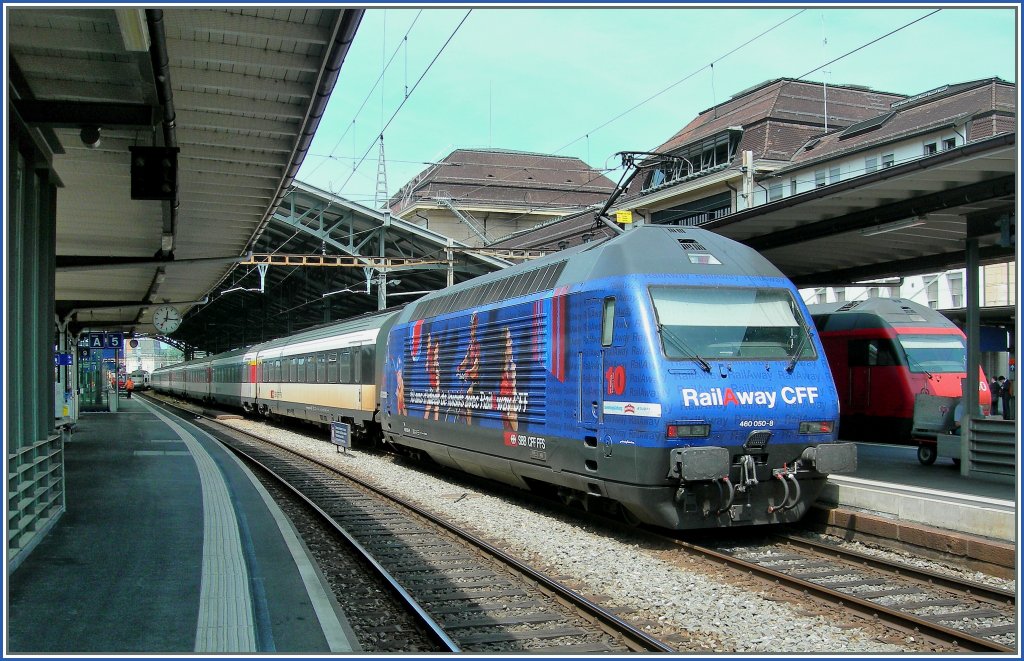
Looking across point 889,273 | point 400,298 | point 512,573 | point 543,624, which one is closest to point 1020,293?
point 543,624

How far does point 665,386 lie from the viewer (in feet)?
28.9

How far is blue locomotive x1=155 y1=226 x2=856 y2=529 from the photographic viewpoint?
891 centimetres

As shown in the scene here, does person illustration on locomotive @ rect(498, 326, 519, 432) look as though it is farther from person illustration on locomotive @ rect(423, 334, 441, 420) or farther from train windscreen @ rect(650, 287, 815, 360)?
train windscreen @ rect(650, 287, 815, 360)

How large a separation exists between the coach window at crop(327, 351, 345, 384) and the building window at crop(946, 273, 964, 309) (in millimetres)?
22557

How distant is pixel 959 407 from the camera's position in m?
13.5

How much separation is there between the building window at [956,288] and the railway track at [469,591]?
85.4 feet

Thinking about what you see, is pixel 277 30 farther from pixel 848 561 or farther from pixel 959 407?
pixel 959 407

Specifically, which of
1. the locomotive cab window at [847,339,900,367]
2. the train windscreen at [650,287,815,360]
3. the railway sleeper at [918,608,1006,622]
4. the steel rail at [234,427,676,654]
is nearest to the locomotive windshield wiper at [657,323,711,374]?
the train windscreen at [650,287,815,360]

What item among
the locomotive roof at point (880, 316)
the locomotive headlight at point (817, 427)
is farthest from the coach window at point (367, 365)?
the locomotive headlight at point (817, 427)

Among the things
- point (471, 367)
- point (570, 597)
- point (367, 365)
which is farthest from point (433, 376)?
point (570, 597)

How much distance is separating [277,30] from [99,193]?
22.2ft

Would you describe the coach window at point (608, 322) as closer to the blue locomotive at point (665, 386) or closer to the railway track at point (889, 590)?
the blue locomotive at point (665, 386)

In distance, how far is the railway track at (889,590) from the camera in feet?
21.4

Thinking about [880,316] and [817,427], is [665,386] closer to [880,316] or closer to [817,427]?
[817,427]
